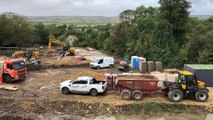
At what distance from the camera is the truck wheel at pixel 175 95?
2225cm

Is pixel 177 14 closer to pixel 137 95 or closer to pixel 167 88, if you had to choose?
pixel 167 88

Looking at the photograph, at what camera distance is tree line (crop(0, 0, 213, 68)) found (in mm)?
37031

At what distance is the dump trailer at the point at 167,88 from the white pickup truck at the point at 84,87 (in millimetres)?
1343

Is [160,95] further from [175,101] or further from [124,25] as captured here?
[124,25]

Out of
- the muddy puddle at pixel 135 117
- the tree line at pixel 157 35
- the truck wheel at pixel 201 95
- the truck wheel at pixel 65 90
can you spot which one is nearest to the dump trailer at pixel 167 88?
the truck wheel at pixel 201 95

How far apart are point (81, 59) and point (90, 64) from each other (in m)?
6.25

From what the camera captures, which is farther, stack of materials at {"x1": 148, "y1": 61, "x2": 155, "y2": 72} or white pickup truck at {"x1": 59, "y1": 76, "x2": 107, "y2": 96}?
stack of materials at {"x1": 148, "y1": 61, "x2": 155, "y2": 72}

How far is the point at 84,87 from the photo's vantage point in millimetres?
23781

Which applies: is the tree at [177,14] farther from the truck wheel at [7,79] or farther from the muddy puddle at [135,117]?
the truck wheel at [7,79]

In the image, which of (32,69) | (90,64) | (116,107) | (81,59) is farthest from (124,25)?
(116,107)

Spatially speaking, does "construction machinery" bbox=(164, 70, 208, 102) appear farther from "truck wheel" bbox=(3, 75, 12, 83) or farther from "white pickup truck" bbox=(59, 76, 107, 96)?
"truck wheel" bbox=(3, 75, 12, 83)

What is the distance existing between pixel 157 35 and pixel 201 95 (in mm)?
19922

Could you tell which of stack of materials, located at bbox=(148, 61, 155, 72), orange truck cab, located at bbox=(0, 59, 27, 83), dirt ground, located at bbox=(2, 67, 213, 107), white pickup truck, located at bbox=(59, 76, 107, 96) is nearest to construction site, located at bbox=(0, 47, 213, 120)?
dirt ground, located at bbox=(2, 67, 213, 107)

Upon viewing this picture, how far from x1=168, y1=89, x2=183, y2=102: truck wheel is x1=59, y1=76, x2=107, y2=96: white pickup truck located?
5.44 metres
